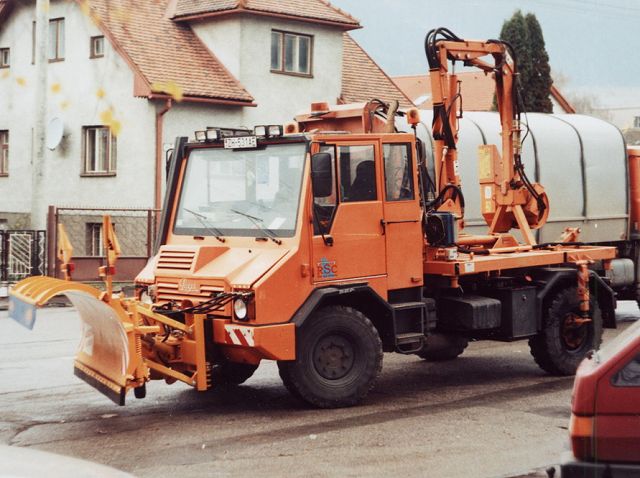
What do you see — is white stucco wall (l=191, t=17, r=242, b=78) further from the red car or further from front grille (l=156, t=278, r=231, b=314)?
the red car

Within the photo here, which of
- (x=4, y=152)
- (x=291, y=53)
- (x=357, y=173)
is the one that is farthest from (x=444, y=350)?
(x=4, y=152)

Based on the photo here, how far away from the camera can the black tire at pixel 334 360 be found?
1047 centimetres

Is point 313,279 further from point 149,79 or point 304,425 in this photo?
point 149,79

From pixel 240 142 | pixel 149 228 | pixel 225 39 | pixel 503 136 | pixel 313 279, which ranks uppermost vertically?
pixel 225 39

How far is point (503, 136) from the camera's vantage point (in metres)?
14.6

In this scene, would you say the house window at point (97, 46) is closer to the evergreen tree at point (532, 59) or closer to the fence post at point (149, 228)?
the fence post at point (149, 228)

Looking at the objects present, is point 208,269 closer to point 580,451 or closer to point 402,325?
point 402,325

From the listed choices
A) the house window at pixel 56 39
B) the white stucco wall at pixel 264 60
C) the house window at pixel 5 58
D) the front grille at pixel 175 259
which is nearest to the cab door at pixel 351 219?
the front grille at pixel 175 259

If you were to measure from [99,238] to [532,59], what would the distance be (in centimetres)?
2095

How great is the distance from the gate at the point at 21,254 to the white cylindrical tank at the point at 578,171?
12.1 metres

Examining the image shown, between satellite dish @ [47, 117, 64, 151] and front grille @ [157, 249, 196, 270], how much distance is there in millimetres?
22838

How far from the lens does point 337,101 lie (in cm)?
3547

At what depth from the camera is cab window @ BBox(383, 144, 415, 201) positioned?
11.1 meters

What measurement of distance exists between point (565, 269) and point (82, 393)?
214 inches
